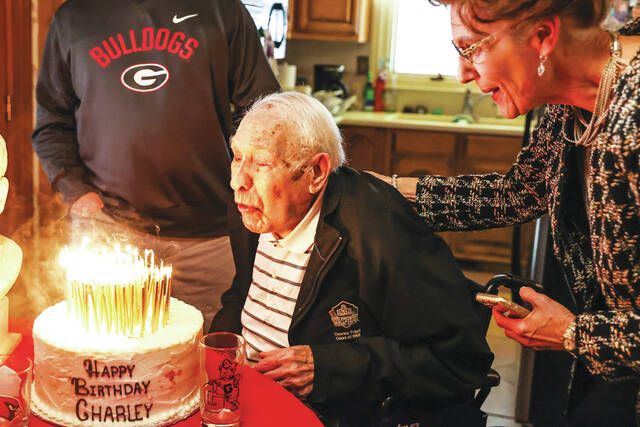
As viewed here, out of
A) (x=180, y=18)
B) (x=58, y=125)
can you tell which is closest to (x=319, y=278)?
(x=180, y=18)

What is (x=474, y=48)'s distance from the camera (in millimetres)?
1383

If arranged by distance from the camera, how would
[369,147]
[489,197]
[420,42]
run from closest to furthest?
1. [489,197]
2. [369,147]
3. [420,42]

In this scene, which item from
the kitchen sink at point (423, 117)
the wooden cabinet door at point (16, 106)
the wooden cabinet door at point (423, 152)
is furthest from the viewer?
the kitchen sink at point (423, 117)

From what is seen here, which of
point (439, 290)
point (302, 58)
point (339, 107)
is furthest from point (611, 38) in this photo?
point (302, 58)

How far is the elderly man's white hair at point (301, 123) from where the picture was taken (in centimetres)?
169

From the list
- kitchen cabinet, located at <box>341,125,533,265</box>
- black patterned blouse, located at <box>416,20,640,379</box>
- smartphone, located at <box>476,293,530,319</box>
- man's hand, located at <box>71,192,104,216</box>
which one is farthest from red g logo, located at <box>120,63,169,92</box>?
kitchen cabinet, located at <box>341,125,533,265</box>

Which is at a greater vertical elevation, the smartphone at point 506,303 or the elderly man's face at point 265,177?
the elderly man's face at point 265,177

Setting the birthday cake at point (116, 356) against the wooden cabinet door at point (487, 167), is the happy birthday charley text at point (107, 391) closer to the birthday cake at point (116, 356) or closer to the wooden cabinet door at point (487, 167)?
the birthday cake at point (116, 356)

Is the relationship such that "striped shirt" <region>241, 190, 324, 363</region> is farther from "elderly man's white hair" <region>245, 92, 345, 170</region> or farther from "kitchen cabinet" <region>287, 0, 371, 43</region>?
"kitchen cabinet" <region>287, 0, 371, 43</region>

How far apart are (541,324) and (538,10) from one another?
1.86 feet

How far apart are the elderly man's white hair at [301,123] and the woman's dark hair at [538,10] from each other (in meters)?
0.49

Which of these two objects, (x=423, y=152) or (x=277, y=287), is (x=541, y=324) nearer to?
(x=277, y=287)

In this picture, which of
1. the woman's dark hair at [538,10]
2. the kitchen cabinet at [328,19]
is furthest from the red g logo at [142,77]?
the kitchen cabinet at [328,19]

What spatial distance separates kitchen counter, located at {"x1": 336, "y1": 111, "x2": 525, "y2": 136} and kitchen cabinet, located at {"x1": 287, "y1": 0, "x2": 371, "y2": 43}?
0.58m
